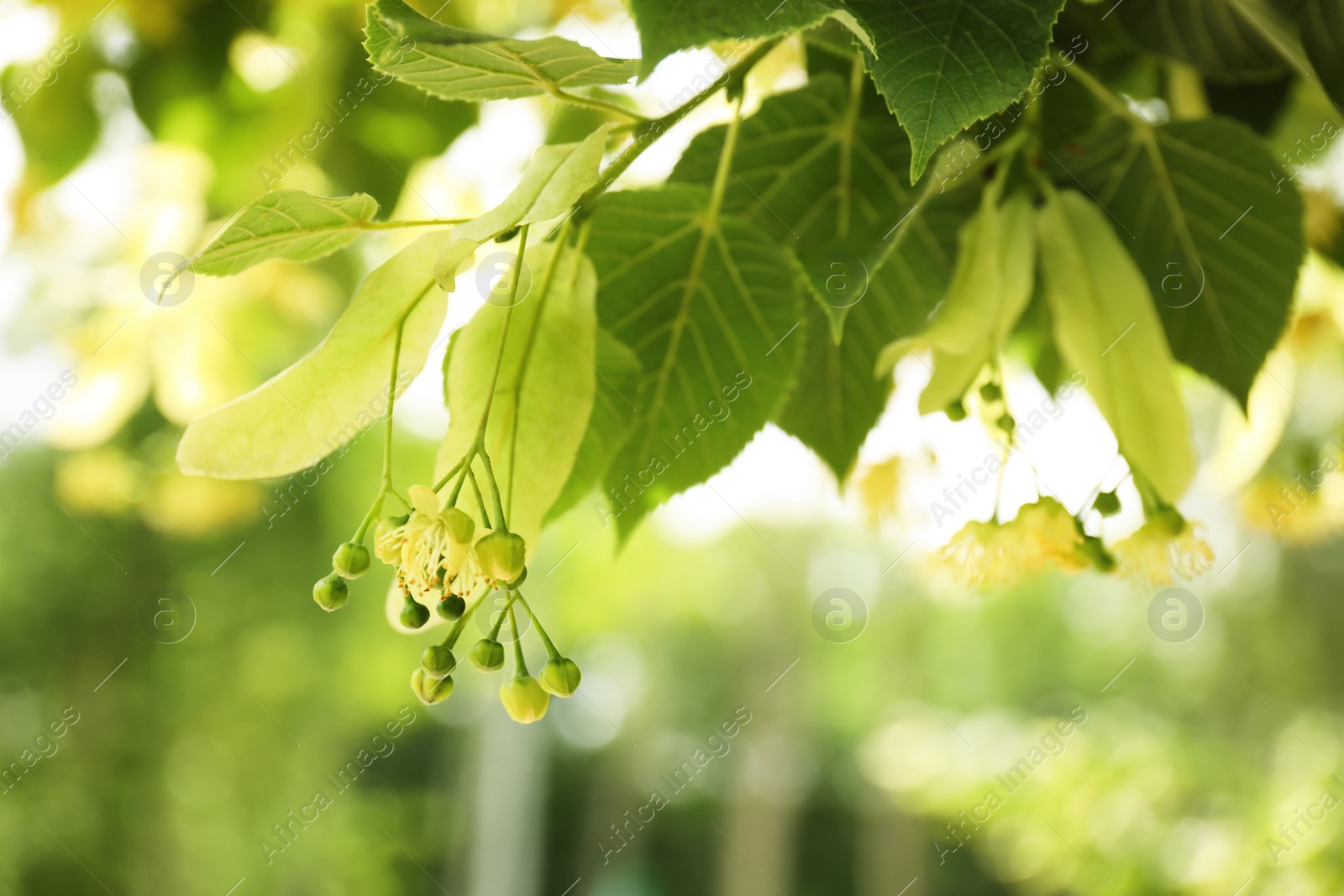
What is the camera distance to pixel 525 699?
0.84 feet

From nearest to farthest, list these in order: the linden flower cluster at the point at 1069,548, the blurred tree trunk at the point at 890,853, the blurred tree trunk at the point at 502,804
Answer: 1. the linden flower cluster at the point at 1069,548
2. the blurred tree trunk at the point at 502,804
3. the blurred tree trunk at the point at 890,853

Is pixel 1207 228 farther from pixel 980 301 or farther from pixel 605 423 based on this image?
pixel 605 423

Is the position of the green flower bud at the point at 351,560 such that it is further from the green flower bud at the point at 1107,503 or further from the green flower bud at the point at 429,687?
the green flower bud at the point at 1107,503

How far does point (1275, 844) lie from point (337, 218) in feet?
4.86

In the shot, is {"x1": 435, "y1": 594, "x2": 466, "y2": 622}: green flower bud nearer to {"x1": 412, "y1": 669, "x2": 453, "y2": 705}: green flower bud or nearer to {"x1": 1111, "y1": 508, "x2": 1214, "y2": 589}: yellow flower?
{"x1": 412, "y1": 669, "x2": 453, "y2": 705}: green flower bud

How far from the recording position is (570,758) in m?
8.45

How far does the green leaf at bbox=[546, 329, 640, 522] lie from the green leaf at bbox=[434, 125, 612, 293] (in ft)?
0.23

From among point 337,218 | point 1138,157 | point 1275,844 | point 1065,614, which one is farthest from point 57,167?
point 1065,614

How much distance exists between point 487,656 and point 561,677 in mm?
21

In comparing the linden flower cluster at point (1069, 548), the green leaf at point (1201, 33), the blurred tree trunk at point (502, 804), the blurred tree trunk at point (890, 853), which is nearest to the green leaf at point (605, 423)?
the linden flower cluster at point (1069, 548)

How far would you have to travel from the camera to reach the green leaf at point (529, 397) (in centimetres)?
24

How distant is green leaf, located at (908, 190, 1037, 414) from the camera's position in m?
0.28

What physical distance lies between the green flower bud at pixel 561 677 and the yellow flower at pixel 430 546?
0.12 feet

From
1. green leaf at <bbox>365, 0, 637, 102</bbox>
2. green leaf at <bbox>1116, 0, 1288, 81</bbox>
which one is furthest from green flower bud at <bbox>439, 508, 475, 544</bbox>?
green leaf at <bbox>1116, 0, 1288, 81</bbox>
